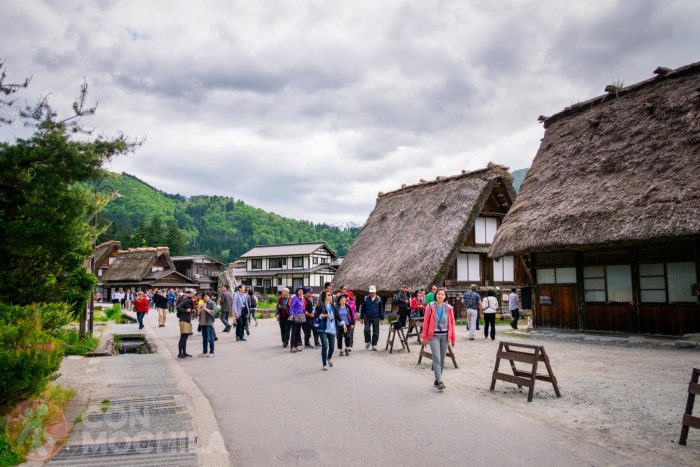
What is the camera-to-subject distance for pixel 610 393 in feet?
27.0

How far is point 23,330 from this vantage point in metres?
6.70

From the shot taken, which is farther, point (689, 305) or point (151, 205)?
point (151, 205)

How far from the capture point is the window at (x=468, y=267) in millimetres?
27578

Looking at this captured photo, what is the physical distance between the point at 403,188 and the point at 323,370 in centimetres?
2512

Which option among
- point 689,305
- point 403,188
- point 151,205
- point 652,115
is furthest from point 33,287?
point 151,205

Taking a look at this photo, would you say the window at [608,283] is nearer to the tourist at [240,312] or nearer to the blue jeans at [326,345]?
the blue jeans at [326,345]

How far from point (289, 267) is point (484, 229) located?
36215 mm

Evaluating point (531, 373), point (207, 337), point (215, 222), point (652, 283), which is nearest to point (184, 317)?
point (207, 337)

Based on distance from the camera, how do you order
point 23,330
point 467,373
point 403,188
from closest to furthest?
point 23,330 < point 467,373 < point 403,188

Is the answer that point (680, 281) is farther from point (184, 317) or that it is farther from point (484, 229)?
point (484, 229)

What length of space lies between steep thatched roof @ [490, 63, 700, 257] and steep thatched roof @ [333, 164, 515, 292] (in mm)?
5821

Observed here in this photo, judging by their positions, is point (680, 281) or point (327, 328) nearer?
point (327, 328)

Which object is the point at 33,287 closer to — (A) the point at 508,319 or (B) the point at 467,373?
(B) the point at 467,373

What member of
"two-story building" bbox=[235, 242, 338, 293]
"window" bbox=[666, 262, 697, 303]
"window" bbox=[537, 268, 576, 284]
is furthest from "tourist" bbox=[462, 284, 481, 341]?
"two-story building" bbox=[235, 242, 338, 293]
